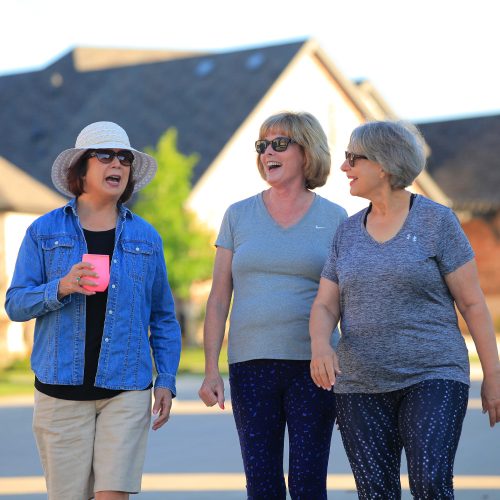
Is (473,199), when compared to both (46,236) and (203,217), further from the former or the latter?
(46,236)

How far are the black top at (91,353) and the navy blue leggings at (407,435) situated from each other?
1.02 meters

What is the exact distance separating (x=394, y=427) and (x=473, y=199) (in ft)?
115

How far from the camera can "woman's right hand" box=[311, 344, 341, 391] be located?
4.65 m

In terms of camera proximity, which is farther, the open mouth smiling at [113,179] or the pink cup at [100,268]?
the open mouth smiling at [113,179]

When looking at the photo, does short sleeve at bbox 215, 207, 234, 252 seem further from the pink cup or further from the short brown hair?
the pink cup

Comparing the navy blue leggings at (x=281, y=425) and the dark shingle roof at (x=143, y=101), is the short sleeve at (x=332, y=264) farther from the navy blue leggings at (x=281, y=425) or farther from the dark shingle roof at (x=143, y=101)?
the dark shingle roof at (x=143, y=101)

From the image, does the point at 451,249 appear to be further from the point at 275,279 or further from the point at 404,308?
the point at 275,279

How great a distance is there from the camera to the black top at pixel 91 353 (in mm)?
4820

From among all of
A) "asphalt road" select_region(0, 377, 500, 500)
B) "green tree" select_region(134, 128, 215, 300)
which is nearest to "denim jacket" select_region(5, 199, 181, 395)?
"asphalt road" select_region(0, 377, 500, 500)

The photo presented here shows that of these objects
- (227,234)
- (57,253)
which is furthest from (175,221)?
(57,253)

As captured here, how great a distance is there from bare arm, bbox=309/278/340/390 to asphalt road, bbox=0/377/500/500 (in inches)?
126

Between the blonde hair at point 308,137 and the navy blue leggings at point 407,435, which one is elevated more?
the blonde hair at point 308,137

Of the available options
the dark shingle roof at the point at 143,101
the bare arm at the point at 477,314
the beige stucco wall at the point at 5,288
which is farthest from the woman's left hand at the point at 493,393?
the dark shingle roof at the point at 143,101

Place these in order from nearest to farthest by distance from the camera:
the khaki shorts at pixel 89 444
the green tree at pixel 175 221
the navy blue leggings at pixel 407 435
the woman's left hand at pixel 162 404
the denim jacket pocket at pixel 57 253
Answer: the navy blue leggings at pixel 407 435
the khaki shorts at pixel 89 444
the denim jacket pocket at pixel 57 253
the woman's left hand at pixel 162 404
the green tree at pixel 175 221
